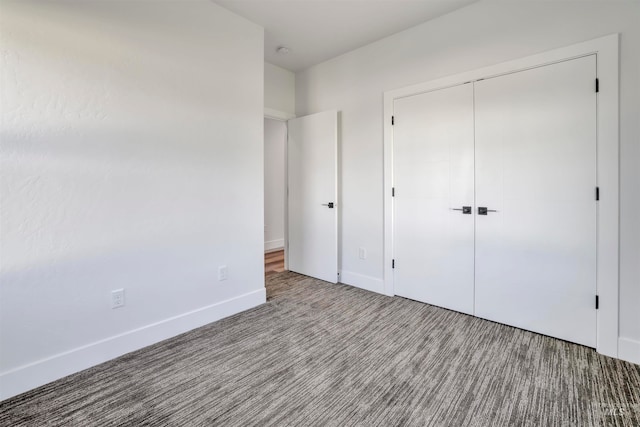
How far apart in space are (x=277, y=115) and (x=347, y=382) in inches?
127

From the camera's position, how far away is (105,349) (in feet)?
6.73

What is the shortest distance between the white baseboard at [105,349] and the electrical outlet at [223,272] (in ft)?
0.73

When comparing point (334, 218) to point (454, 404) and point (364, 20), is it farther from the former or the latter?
point (454, 404)

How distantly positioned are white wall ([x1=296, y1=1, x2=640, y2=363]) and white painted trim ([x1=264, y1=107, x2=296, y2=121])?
19 cm

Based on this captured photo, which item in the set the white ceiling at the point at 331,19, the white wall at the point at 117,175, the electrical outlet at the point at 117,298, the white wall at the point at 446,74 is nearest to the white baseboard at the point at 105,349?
the white wall at the point at 117,175

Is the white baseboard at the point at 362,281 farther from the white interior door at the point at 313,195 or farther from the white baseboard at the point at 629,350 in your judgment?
the white baseboard at the point at 629,350

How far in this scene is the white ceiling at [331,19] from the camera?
2619mm

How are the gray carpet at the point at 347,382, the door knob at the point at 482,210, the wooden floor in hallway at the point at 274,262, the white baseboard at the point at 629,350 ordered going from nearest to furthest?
1. the gray carpet at the point at 347,382
2. the white baseboard at the point at 629,350
3. the door knob at the point at 482,210
4. the wooden floor in hallway at the point at 274,262

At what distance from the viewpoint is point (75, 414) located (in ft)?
5.14

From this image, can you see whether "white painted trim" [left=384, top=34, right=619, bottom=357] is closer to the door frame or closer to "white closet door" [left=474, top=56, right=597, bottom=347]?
"white closet door" [left=474, top=56, right=597, bottom=347]

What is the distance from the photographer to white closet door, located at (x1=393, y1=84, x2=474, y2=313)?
273 cm

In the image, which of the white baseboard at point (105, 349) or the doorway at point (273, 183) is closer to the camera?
the white baseboard at point (105, 349)

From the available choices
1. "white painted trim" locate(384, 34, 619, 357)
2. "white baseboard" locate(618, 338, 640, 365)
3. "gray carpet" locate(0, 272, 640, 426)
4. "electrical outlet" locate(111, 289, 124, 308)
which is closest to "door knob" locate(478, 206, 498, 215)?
"white painted trim" locate(384, 34, 619, 357)

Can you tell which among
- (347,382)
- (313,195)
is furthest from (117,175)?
(313,195)
